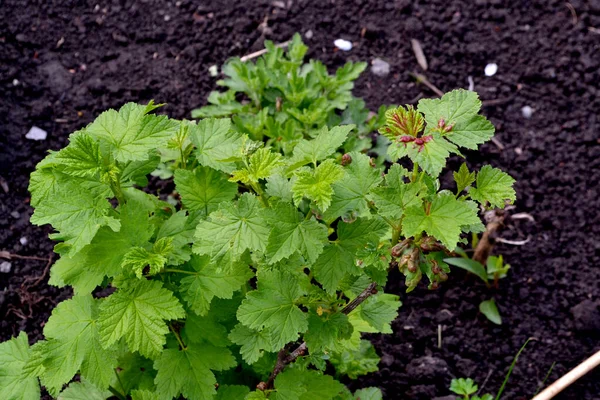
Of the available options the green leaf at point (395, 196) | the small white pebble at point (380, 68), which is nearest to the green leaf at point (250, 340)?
the green leaf at point (395, 196)

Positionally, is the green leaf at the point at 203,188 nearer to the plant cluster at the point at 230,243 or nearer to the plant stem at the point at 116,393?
the plant cluster at the point at 230,243

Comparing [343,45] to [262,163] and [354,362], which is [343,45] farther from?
[262,163]

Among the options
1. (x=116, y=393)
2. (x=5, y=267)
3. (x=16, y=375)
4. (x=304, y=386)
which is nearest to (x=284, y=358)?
(x=304, y=386)

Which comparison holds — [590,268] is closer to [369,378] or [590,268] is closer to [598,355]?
[598,355]

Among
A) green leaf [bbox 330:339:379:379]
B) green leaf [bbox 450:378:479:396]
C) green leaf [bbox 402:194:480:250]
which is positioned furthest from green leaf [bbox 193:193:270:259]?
green leaf [bbox 450:378:479:396]

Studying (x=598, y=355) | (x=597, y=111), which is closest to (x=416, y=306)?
(x=598, y=355)

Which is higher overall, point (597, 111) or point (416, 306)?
point (597, 111)

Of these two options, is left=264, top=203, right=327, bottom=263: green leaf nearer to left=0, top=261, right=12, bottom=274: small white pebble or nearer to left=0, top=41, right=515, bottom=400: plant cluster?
left=0, top=41, right=515, bottom=400: plant cluster
